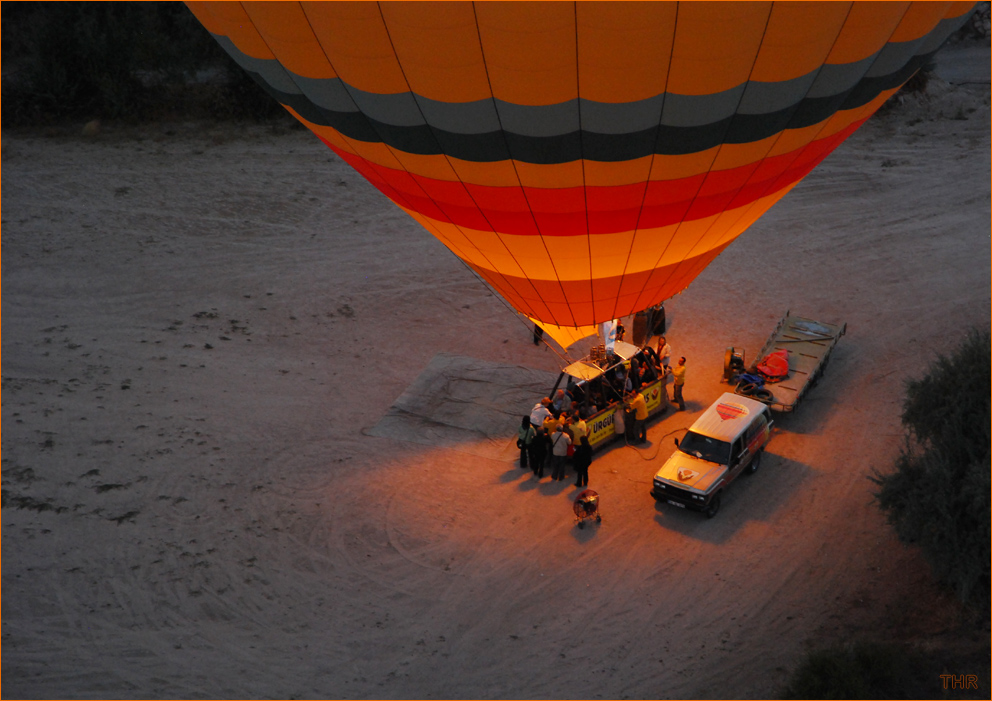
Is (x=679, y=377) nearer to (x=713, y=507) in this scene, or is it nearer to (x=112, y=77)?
(x=713, y=507)

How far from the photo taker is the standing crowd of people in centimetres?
1339

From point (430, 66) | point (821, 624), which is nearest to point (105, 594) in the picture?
point (430, 66)

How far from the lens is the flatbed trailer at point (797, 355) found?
48.1 ft

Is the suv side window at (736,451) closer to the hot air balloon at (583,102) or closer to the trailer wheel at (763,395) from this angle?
the trailer wheel at (763,395)

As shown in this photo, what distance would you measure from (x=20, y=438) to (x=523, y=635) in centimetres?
900

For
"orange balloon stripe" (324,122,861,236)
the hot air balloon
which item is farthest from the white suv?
"orange balloon stripe" (324,122,861,236)

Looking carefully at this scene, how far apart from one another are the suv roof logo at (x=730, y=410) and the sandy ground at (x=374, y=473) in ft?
3.78

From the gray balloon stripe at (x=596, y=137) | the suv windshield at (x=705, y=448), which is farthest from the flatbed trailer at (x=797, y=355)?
the gray balloon stripe at (x=596, y=137)

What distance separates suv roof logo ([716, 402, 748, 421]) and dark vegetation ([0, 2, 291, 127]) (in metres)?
19.5

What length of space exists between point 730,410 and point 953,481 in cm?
383

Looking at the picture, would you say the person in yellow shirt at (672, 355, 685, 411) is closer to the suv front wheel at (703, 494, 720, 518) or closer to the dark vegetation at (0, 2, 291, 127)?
the suv front wheel at (703, 494, 720, 518)

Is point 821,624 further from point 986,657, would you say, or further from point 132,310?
point 132,310

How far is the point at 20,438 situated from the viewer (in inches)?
557

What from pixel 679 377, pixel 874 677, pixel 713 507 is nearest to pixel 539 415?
pixel 679 377
